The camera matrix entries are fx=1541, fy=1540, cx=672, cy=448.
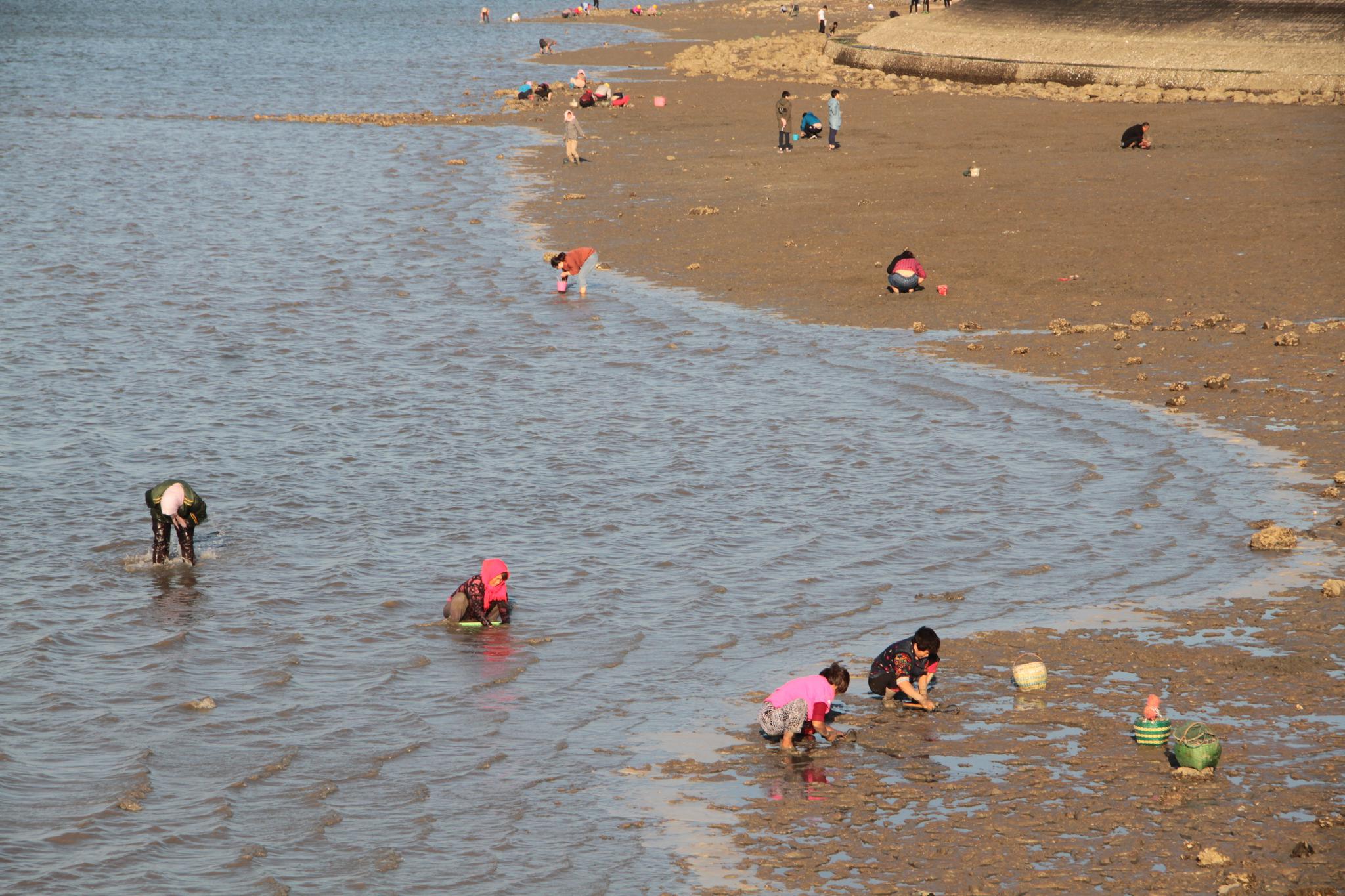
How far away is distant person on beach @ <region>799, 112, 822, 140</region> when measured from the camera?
42094mm

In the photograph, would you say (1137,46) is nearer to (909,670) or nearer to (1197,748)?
(909,670)

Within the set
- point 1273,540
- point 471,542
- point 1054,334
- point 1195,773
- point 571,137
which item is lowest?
point 1195,773

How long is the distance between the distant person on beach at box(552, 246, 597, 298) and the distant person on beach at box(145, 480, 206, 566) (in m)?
11.9

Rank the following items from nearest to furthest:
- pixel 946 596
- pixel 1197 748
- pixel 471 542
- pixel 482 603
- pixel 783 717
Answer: pixel 1197 748 → pixel 783 717 → pixel 482 603 → pixel 946 596 → pixel 471 542

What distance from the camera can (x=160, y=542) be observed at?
1516 centimetres

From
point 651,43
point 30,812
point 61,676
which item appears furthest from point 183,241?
point 651,43

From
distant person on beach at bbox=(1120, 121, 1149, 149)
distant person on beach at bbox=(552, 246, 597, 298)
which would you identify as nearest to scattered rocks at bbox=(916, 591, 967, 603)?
distant person on beach at bbox=(552, 246, 597, 298)

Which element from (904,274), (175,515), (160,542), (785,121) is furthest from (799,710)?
(785,121)

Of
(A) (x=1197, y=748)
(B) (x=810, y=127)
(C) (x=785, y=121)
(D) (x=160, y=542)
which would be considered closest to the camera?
(A) (x=1197, y=748)

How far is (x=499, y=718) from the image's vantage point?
39.5 ft

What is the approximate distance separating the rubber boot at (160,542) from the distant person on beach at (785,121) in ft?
87.7

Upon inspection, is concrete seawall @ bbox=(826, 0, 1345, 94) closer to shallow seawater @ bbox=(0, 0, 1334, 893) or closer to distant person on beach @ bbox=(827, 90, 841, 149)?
distant person on beach @ bbox=(827, 90, 841, 149)

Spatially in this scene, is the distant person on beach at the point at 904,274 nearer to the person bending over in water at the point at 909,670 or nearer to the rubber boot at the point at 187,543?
the rubber boot at the point at 187,543

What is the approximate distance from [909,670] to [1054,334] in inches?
493
